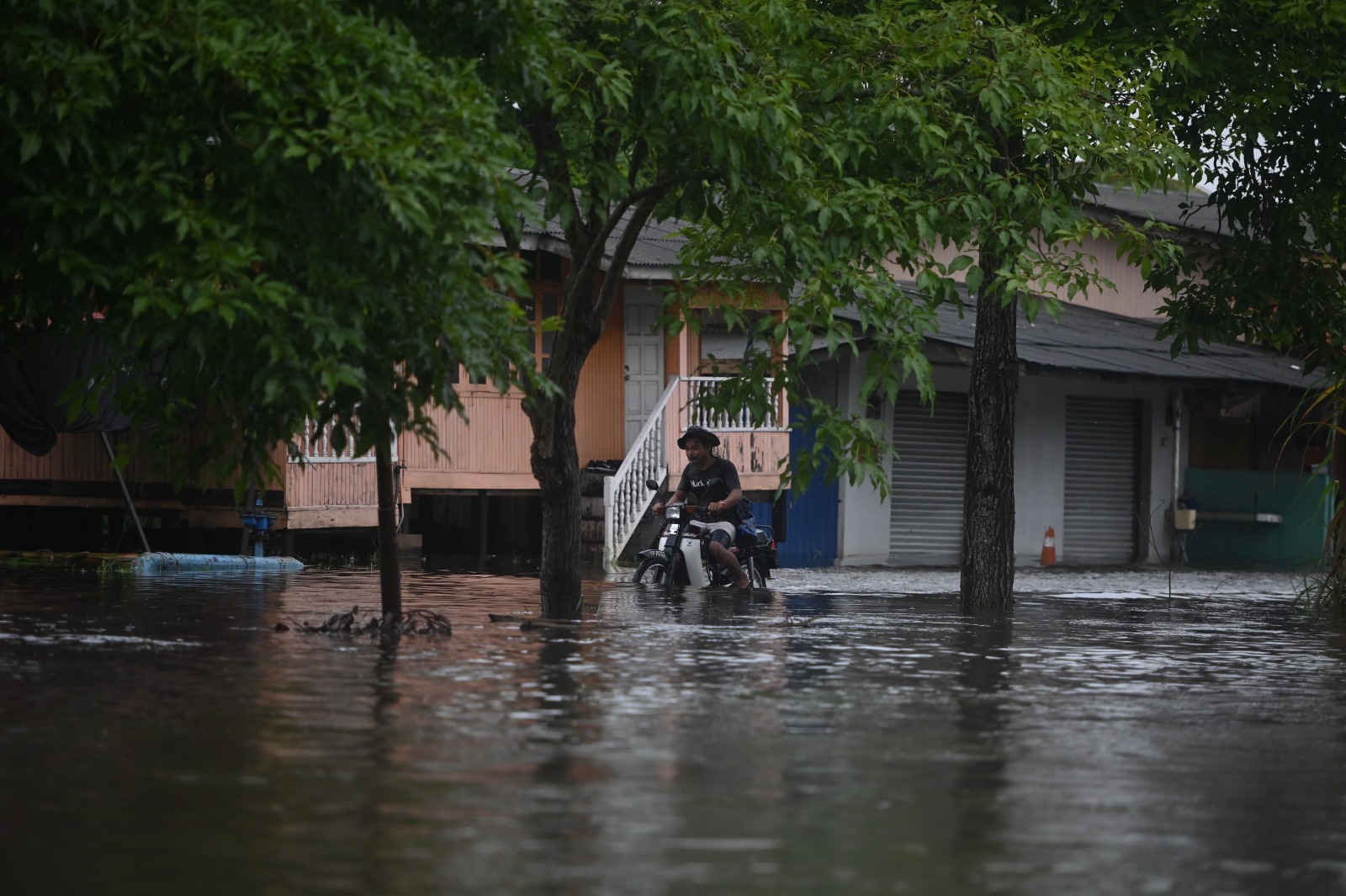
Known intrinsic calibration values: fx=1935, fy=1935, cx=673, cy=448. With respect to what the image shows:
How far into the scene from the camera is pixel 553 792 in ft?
20.3

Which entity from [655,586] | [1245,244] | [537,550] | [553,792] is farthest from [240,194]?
[537,550]

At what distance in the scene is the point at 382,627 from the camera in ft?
38.9

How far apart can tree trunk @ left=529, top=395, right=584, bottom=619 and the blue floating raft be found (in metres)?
6.27

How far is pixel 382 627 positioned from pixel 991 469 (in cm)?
637

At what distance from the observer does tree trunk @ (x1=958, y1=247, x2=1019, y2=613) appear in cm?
1620

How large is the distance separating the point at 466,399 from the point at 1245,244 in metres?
10.8

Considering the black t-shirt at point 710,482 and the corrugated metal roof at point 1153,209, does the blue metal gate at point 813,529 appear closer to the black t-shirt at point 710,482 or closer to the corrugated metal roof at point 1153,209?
the black t-shirt at point 710,482

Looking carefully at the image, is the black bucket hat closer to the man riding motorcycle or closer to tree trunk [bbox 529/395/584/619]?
the man riding motorcycle

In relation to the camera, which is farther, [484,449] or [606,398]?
[606,398]

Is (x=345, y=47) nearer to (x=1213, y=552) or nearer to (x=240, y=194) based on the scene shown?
(x=240, y=194)

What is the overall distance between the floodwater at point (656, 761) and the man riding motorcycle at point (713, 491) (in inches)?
174

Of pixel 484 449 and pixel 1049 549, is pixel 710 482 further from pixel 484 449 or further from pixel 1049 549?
pixel 1049 549

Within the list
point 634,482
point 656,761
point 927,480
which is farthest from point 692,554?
point 656,761

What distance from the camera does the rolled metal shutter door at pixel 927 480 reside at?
26062 millimetres
